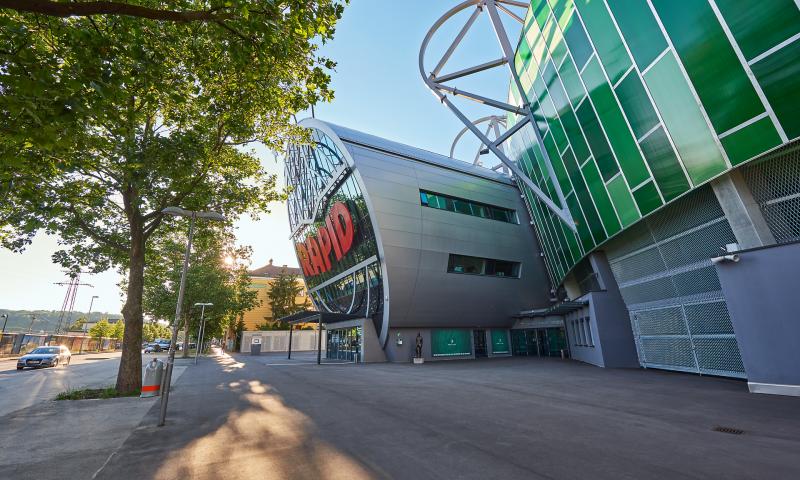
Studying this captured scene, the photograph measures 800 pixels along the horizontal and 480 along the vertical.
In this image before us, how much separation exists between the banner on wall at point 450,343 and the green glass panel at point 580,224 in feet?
48.2

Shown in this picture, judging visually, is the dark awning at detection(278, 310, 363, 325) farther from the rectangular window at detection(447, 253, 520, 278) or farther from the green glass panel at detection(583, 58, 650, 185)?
the green glass panel at detection(583, 58, 650, 185)

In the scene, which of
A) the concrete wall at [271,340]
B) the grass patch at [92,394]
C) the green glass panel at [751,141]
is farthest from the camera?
the concrete wall at [271,340]

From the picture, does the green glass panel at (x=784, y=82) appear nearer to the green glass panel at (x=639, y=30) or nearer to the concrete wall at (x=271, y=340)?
the green glass panel at (x=639, y=30)

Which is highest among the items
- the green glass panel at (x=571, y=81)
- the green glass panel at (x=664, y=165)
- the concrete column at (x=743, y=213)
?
the green glass panel at (x=571, y=81)

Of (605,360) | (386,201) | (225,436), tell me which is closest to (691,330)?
(605,360)

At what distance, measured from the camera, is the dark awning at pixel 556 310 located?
22231 mm

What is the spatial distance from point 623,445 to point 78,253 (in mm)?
20157

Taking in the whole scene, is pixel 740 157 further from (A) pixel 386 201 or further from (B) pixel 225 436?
(A) pixel 386 201

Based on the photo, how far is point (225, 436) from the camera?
7000 mm

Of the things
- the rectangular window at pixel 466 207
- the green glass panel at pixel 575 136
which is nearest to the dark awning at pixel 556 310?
the rectangular window at pixel 466 207

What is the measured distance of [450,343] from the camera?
30312 millimetres

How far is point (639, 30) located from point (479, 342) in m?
26.2

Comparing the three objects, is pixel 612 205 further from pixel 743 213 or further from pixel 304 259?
pixel 304 259

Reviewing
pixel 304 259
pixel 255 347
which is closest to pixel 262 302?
pixel 255 347
